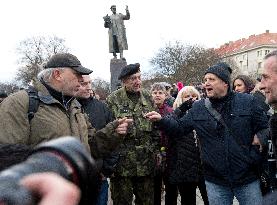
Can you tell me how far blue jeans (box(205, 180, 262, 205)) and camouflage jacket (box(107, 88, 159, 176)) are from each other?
966mm

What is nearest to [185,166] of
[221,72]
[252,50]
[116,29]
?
[221,72]

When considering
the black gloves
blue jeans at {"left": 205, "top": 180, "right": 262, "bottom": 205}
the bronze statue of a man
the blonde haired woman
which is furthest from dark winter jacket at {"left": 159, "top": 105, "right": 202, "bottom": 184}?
the bronze statue of a man

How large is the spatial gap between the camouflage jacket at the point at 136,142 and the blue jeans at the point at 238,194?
3.17 feet

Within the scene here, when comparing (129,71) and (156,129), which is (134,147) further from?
(129,71)

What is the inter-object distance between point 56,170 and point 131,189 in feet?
13.7

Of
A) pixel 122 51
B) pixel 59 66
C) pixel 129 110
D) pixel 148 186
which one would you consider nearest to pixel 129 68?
pixel 129 110

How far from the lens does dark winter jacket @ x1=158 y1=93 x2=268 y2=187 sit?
3.76 meters

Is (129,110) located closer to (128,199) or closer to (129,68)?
(129,68)

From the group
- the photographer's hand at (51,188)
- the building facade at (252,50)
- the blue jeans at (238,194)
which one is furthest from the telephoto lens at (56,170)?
the building facade at (252,50)

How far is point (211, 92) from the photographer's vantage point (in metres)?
3.96

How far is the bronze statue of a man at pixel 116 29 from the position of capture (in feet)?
44.4

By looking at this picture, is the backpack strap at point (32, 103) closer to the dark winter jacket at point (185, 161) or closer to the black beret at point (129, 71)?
the black beret at point (129, 71)

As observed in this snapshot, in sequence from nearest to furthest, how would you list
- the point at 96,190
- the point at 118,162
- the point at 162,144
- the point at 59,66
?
the point at 96,190 < the point at 59,66 < the point at 118,162 < the point at 162,144

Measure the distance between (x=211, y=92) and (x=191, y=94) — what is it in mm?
1293
